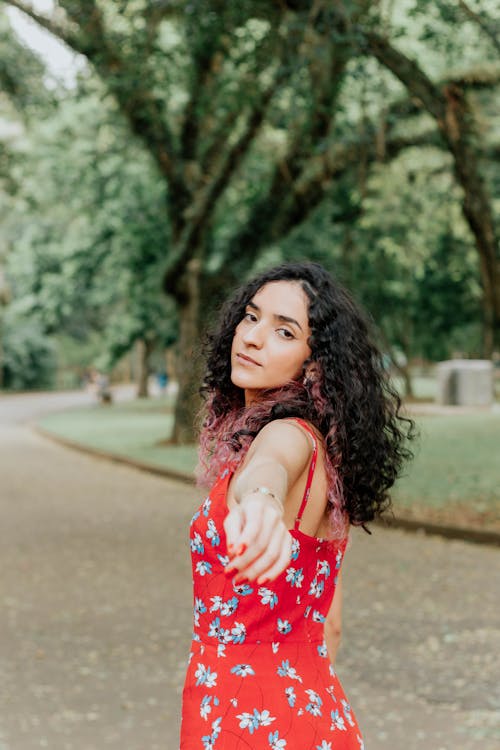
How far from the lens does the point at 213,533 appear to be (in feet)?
6.96

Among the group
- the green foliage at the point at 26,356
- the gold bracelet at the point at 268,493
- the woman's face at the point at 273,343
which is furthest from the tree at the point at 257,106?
the green foliage at the point at 26,356

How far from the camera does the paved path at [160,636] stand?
516cm

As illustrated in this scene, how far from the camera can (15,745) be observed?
16.1 ft

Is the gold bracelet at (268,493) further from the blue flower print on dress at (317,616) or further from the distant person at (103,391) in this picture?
the distant person at (103,391)

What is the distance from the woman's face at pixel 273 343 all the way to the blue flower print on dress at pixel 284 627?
18.6 inches

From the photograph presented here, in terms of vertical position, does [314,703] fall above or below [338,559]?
below

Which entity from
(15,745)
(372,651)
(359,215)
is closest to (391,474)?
(15,745)

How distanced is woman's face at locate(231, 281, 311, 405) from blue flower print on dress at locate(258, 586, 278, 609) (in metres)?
0.41

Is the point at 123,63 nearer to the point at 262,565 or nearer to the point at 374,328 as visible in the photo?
the point at 374,328

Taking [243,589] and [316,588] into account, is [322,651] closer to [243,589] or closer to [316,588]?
[316,588]

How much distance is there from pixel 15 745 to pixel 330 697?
3103 mm

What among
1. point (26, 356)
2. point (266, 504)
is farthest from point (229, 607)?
point (26, 356)

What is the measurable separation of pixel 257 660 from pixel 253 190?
22.4m

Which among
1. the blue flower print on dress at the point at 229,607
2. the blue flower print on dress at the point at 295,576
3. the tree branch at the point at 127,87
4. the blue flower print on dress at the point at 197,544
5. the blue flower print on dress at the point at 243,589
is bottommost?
the blue flower print on dress at the point at 229,607
